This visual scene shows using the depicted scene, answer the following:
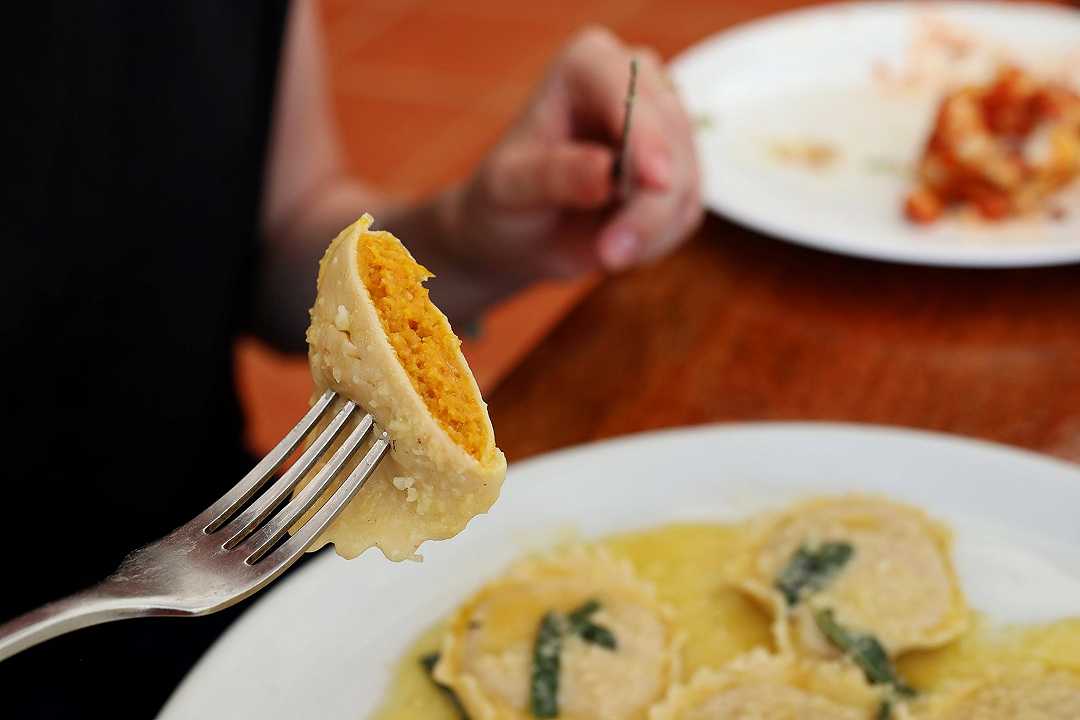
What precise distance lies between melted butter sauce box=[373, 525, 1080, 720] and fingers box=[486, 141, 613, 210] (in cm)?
39

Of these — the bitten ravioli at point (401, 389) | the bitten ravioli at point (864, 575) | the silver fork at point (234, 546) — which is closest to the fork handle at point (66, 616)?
the silver fork at point (234, 546)

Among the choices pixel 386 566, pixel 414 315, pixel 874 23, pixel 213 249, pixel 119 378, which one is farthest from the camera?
pixel 874 23

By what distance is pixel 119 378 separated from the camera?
1551mm

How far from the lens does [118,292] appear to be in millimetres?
1535

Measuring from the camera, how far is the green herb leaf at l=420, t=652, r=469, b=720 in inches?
40.2

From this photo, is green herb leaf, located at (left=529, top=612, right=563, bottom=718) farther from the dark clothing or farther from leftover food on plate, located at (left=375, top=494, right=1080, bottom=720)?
the dark clothing

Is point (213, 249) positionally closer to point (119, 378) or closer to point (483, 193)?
point (119, 378)

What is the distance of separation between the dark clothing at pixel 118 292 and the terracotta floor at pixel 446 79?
5.51ft

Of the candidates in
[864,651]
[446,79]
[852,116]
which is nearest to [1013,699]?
[864,651]

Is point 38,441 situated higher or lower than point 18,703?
higher

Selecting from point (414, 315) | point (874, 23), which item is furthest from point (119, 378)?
point (874, 23)

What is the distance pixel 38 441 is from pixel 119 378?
14cm

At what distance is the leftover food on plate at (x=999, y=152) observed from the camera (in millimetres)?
1703

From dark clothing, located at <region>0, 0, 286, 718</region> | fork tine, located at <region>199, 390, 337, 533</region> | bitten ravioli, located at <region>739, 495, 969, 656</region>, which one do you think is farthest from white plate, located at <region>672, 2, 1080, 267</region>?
fork tine, located at <region>199, 390, 337, 533</region>
